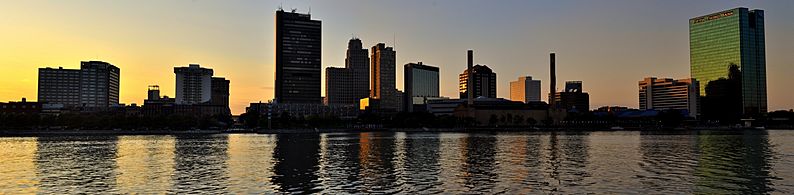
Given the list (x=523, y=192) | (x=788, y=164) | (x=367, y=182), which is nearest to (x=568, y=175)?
(x=523, y=192)

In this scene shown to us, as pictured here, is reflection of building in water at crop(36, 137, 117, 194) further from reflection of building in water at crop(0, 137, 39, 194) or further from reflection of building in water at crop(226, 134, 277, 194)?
reflection of building in water at crop(226, 134, 277, 194)

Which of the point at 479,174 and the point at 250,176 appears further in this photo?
the point at 479,174

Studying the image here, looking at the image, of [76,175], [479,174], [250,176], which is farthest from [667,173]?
[76,175]

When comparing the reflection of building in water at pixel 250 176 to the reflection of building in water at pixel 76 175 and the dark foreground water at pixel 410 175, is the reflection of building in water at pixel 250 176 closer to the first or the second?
the dark foreground water at pixel 410 175

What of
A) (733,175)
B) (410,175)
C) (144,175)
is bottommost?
(144,175)

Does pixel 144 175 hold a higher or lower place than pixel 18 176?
higher

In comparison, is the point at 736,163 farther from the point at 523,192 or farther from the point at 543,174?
the point at 523,192

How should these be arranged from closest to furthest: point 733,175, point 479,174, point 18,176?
point 733,175
point 479,174
point 18,176

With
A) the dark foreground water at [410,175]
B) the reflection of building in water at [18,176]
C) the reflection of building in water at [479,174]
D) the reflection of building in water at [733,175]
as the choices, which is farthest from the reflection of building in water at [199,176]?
the reflection of building in water at [733,175]

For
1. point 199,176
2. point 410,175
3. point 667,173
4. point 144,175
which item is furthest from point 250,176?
point 667,173

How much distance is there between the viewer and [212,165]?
192 feet

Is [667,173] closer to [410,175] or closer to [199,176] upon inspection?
[410,175]

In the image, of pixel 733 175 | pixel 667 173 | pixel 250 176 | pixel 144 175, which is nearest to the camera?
pixel 733 175

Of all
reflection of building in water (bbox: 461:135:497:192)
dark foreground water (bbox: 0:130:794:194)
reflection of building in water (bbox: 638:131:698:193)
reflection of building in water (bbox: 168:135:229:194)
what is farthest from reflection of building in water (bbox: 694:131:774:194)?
reflection of building in water (bbox: 168:135:229:194)
